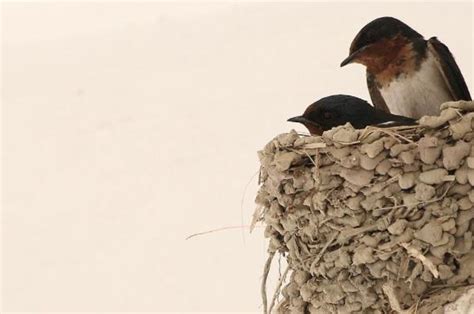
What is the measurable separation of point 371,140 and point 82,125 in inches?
72.7

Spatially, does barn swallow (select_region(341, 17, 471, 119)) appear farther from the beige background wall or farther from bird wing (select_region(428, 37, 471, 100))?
the beige background wall

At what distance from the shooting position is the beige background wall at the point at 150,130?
180 inches

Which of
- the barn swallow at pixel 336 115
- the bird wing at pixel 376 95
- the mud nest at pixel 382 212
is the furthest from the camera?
the bird wing at pixel 376 95

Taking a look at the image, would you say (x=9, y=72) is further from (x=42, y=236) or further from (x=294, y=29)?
(x=294, y=29)

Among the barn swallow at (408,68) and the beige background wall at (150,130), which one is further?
the beige background wall at (150,130)

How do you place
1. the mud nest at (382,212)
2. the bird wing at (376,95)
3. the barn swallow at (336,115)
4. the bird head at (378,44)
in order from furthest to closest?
the bird wing at (376,95)
the bird head at (378,44)
the barn swallow at (336,115)
the mud nest at (382,212)

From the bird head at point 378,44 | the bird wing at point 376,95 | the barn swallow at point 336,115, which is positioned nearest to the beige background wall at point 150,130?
the bird wing at point 376,95

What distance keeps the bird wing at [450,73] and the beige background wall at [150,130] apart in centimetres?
98

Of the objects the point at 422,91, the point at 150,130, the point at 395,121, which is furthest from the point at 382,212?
Answer: the point at 150,130

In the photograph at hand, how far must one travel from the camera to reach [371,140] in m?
3.07

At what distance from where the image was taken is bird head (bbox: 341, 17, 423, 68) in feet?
11.7

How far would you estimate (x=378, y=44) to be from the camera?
141 inches

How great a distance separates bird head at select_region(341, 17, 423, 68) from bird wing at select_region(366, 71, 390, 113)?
9 centimetres

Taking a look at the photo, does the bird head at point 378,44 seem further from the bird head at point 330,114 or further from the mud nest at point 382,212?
the mud nest at point 382,212
